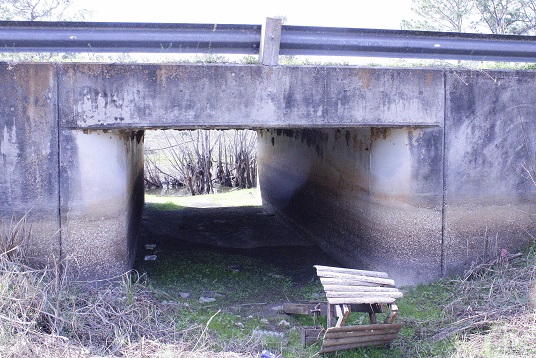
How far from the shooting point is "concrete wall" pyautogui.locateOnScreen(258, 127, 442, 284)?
18.7 ft

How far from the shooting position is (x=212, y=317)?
14.7 feet

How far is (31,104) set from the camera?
4.83 metres

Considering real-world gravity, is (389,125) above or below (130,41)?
below

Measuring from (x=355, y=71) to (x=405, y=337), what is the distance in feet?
8.30

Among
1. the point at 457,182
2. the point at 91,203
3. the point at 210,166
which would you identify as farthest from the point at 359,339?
the point at 210,166

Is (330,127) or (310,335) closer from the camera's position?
(310,335)

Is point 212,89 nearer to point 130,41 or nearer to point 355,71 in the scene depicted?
point 130,41

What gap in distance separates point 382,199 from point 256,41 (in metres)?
2.18

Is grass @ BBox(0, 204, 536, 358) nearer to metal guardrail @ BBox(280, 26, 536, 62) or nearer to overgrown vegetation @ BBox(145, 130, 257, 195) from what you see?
metal guardrail @ BBox(280, 26, 536, 62)

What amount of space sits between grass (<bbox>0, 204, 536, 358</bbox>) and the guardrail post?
93.8 inches

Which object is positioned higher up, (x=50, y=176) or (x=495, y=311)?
(x=50, y=176)

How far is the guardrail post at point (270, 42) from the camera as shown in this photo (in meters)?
4.99

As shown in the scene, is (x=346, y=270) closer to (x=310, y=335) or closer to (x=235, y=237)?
(x=310, y=335)

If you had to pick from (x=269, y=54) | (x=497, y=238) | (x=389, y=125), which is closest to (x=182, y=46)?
(x=269, y=54)
